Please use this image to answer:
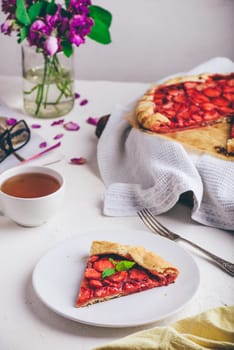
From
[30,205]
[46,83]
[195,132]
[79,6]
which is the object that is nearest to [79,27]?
[79,6]

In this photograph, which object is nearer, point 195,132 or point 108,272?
point 108,272

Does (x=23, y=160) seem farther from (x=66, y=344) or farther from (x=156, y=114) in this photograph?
(x=66, y=344)

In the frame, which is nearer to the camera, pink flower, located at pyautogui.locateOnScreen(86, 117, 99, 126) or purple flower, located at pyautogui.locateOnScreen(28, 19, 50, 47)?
purple flower, located at pyautogui.locateOnScreen(28, 19, 50, 47)

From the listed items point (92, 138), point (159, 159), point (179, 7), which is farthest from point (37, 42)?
point (179, 7)

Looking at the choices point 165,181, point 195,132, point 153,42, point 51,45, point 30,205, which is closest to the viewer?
point 30,205

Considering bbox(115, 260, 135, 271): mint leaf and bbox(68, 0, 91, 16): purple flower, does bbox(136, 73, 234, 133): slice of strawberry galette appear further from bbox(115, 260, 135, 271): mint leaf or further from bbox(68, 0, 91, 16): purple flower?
bbox(115, 260, 135, 271): mint leaf

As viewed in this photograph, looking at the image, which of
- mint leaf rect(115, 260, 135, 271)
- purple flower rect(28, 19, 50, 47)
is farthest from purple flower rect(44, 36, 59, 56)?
mint leaf rect(115, 260, 135, 271)

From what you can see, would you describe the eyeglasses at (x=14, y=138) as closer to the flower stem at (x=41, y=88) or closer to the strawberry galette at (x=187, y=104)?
the flower stem at (x=41, y=88)

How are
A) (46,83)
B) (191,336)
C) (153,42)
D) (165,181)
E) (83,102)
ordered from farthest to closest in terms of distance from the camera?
(153,42)
(83,102)
(46,83)
(165,181)
(191,336)

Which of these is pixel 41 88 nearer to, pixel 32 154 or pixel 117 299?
pixel 32 154
